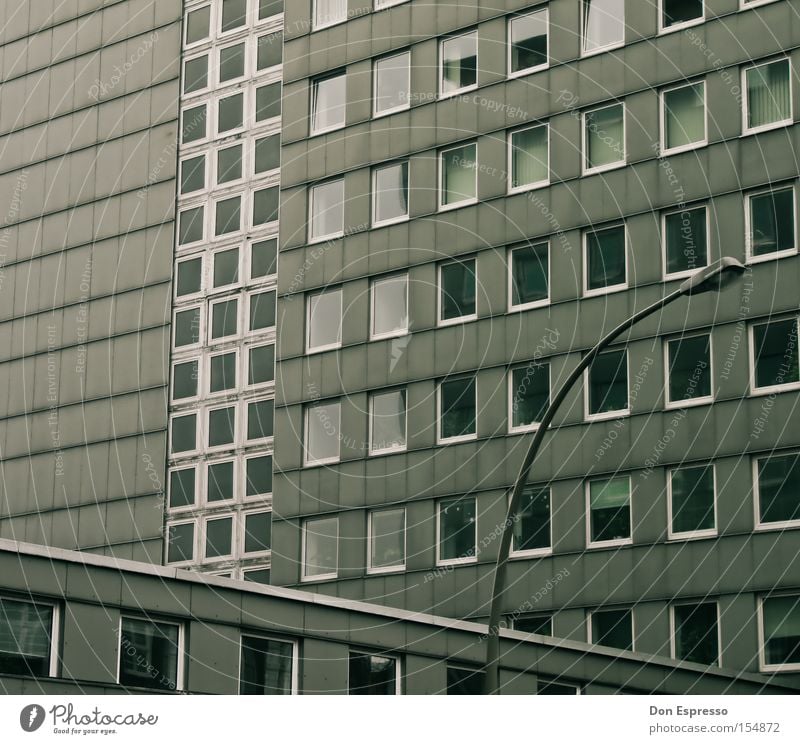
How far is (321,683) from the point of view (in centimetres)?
2864

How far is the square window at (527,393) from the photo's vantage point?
4531cm

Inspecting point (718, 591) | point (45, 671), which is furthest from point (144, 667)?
point (718, 591)

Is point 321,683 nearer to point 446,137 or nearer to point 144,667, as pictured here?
point 144,667

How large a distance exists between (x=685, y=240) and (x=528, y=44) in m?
8.17

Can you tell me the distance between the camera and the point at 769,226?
42812 millimetres

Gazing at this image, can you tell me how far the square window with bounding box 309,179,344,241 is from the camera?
5003 cm

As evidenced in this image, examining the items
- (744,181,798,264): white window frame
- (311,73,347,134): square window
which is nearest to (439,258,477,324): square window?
(311,73,347,134): square window

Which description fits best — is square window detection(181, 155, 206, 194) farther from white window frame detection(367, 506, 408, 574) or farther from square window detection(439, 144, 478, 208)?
white window frame detection(367, 506, 408, 574)

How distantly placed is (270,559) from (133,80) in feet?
68.7

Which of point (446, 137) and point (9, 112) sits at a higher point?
point (9, 112)

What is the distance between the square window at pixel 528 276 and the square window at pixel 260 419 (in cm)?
972

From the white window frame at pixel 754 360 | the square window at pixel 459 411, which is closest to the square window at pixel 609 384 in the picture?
the white window frame at pixel 754 360

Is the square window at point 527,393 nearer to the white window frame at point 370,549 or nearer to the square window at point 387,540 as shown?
the white window frame at point 370,549

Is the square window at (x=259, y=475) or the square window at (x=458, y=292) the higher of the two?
the square window at (x=458, y=292)
